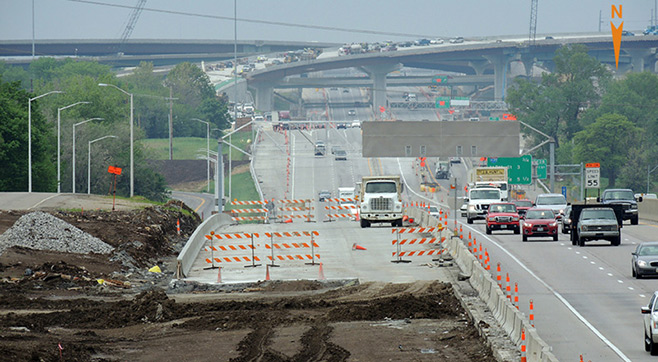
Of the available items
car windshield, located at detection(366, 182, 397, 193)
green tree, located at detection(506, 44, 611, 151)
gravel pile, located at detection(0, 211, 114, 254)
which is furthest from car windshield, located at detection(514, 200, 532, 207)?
green tree, located at detection(506, 44, 611, 151)

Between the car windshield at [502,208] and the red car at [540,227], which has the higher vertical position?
the car windshield at [502,208]

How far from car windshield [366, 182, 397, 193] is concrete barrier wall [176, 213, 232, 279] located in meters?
8.36

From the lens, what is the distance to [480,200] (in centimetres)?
6719

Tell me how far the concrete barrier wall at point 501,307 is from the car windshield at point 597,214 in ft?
18.1

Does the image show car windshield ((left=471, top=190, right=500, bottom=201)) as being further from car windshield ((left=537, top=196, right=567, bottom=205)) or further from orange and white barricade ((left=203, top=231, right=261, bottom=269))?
orange and white barricade ((left=203, top=231, right=261, bottom=269))

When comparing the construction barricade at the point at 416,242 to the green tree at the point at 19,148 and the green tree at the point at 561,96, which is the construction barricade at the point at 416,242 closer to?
the green tree at the point at 19,148

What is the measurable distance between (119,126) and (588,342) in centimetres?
10007

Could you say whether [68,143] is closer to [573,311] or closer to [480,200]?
[480,200]

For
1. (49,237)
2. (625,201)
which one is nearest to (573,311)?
(49,237)

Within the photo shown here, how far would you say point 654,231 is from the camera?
5716cm

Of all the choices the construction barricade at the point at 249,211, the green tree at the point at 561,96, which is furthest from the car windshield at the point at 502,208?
the green tree at the point at 561,96

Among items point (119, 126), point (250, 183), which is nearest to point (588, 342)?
point (119, 126)

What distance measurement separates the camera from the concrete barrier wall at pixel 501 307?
19.6 meters

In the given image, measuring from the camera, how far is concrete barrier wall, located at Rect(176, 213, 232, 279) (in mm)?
42072
